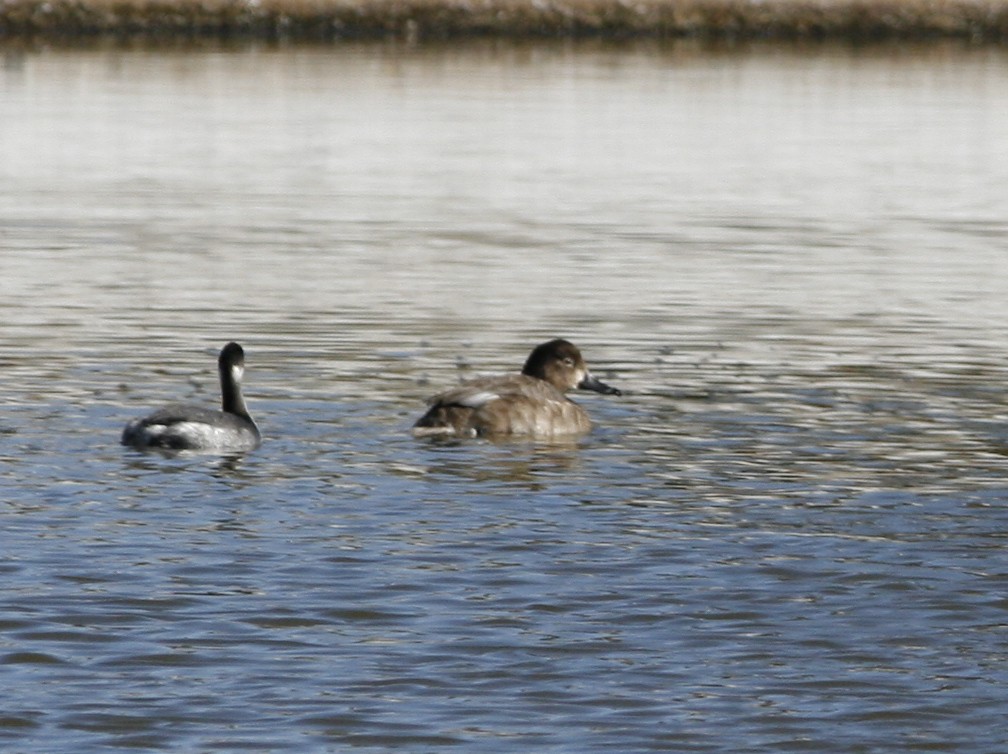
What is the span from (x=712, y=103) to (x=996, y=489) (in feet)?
130

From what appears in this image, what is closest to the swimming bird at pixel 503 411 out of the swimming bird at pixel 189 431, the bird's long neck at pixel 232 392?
the bird's long neck at pixel 232 392

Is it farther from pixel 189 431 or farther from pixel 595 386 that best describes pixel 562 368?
pixel 189 431

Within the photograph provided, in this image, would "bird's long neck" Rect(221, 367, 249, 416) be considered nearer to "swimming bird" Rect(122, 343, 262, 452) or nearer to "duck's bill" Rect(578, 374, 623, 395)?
"swimming bird" Rect(122, 343, 262, 452)

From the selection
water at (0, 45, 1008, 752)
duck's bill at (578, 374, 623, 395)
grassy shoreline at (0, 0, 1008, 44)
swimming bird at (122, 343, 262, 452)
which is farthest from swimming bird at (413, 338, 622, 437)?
grassy shoreline at (0, 0, 1008, 44)

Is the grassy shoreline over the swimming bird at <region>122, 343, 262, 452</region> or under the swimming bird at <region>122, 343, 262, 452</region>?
under

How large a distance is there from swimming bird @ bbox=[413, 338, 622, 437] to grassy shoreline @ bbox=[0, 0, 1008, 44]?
→ 61.5 meters

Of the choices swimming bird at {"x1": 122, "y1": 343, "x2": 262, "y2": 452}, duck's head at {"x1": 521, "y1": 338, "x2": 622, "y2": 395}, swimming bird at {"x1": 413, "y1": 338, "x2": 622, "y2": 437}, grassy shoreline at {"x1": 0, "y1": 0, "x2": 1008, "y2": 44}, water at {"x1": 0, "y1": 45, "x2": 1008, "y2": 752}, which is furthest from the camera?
grassy shoreline at {"x1": 0, "y1": 0, "x2": 1008, "y2": 44}

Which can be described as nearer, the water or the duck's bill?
the water

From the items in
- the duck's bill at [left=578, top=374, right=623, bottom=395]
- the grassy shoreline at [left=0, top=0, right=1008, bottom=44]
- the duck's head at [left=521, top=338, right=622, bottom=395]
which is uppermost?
the duck's head at [left=521, top=338, right=622, bottom=395]

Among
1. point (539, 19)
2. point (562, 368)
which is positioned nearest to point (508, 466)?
point (562, 368)

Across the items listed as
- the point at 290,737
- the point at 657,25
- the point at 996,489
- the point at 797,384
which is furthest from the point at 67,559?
the point at 657,25

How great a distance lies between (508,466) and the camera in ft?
52.5

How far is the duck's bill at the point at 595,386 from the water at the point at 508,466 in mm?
190

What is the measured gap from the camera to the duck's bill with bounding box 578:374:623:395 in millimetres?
18203
